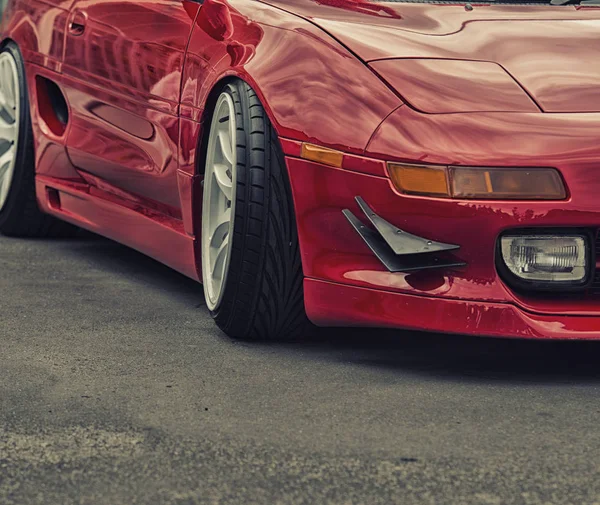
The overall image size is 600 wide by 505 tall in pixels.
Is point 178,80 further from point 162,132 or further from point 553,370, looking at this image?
point 553,370

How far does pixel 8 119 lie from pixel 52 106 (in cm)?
40

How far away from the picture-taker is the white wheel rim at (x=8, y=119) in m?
5.34

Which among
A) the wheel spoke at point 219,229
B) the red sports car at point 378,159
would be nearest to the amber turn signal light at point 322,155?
the red sports car at point 378,159

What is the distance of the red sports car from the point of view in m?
3.23

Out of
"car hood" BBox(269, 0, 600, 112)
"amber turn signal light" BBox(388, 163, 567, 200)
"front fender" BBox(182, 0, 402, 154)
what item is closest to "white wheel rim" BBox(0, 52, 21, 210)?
"front fender" BBox(182, 0, 402, 154)

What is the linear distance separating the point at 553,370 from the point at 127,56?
1.70 metres

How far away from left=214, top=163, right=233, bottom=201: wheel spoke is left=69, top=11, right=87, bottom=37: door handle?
115 cm

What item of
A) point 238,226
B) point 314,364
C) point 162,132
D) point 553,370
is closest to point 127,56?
point 162,132

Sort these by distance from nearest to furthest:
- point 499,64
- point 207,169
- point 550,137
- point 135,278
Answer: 1. point 550,137
2. point 499,64
3. point 207,169
4. point 135,278

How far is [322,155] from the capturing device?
3.37m

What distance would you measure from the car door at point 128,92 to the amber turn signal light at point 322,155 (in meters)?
0.77

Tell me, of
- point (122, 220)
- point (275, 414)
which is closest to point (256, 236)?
point (275, 414)

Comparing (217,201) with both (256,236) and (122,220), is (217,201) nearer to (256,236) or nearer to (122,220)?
(256,236)

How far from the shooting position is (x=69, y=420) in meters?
2.92
